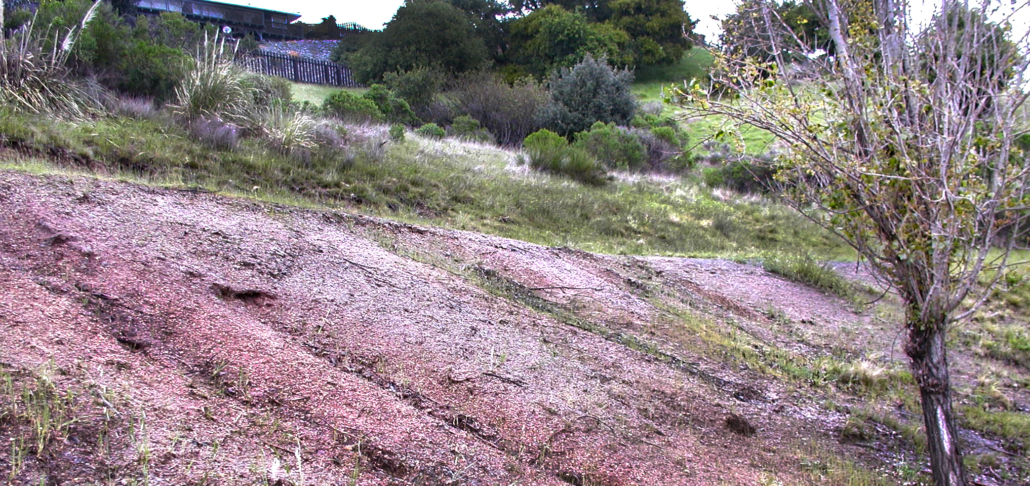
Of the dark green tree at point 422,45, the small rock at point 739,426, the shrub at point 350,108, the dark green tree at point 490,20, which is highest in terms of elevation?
the dark green tree at point 490,20

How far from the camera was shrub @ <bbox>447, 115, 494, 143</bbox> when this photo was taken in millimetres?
18438

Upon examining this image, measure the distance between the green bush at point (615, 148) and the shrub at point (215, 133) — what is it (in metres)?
9.46

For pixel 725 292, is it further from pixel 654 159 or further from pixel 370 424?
pixel 654 159

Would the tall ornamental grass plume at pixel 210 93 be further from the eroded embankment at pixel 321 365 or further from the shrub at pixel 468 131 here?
the shrub at pixel 468 131

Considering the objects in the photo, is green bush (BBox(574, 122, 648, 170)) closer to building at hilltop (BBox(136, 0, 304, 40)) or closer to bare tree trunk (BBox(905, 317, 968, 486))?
bare tree trunk (BBox(905, 317, 968, 486))

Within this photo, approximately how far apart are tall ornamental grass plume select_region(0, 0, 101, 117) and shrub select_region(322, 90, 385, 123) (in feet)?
17.0

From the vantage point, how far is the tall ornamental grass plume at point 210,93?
924 centimetres

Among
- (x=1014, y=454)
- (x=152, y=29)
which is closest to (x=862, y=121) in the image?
(x=1014, y=454)

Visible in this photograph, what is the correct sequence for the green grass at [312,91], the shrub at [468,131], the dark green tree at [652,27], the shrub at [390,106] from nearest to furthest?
the shrub at [390,106]
the shrub at [468,131]
the green grass at [312,91]
the dark green tree at [652,27]

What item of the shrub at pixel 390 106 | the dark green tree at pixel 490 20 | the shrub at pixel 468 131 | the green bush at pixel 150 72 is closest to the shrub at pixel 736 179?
the shrub at pixel 468 131

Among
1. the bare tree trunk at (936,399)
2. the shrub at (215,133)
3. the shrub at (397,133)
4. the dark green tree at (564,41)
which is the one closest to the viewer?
the bare tree trunk at (936,399)

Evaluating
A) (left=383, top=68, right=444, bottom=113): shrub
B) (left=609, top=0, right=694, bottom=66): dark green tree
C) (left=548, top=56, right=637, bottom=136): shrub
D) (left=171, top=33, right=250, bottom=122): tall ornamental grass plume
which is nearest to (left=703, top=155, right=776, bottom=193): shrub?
(left=548, top=56, right=637, bottom=136): shrub

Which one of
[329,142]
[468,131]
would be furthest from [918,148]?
[468,131]

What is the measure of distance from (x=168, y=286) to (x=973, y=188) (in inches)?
171
